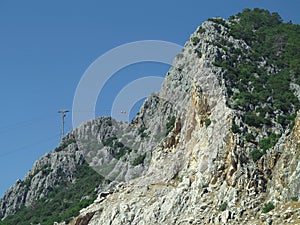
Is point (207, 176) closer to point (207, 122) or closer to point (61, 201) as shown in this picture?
point (207, 122)

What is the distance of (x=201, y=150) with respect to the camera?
79750 mm

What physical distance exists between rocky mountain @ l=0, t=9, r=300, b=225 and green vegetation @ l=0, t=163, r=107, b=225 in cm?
28

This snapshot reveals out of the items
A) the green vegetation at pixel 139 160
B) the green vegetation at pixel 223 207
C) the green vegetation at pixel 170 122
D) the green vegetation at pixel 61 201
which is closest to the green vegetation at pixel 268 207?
the green vegetation at pixel 223 207

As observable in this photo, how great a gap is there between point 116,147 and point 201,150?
40.3 meters

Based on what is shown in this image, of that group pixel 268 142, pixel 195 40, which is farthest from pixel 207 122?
pixel 195 40

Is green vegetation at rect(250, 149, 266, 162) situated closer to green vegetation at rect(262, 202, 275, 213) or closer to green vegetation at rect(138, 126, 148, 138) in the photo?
green vegetation at rect(262, 202, 275, 213)

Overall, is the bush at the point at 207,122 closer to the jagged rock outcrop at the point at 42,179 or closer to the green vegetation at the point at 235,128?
the green vegetation at the point at 235,128

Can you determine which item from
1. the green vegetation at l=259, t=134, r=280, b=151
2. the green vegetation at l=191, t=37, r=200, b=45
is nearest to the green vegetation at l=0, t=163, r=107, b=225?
the green vegetation at l=191, t=37, r=200, b=45

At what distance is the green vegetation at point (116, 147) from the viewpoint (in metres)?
114

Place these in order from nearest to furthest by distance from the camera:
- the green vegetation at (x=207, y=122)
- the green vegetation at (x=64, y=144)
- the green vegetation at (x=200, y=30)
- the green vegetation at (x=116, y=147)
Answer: the green vegetation at (x=207, y=122)
the green vegetation at (x=200, y=30)
the green vegetation at (x=116, y=147)
the green vegetation at (x=64, y=144)

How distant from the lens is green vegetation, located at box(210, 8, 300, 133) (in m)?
84.2

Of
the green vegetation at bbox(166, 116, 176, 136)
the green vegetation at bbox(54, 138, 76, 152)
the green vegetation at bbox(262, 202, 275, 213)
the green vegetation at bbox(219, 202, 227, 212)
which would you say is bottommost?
the green vegetation at bbox(262, 202, 275, 213)

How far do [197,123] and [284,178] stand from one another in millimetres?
20020

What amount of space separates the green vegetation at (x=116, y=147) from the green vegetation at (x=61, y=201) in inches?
185
